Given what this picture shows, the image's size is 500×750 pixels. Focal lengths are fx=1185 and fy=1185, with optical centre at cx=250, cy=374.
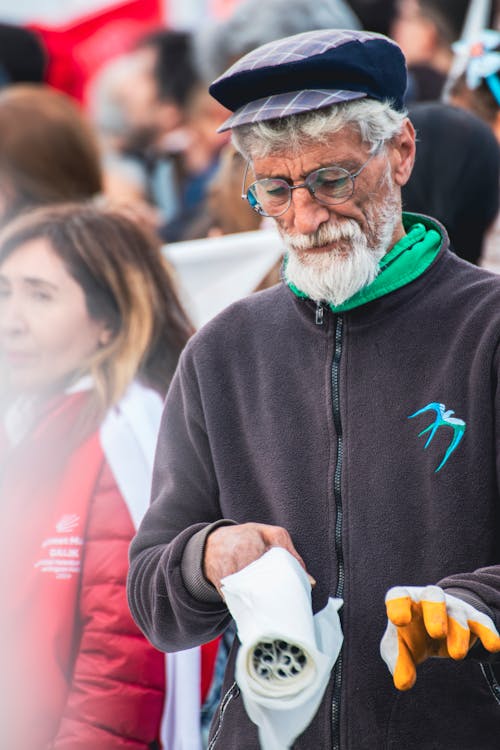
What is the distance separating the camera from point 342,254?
207cm

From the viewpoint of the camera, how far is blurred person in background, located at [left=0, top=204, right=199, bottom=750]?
272 cm

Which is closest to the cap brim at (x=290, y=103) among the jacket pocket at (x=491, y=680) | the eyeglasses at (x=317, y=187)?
the eyeglasses at (x=317, y=187)

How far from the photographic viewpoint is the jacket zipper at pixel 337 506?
1.97 metres

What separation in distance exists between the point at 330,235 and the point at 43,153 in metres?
2.19

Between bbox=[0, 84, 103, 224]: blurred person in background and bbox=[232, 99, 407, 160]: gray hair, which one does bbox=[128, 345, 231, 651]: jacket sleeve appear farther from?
bbox=[0, 84, 103, 224]: blurred person in background

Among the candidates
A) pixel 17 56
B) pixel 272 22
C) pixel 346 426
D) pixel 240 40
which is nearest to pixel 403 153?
pixel 346 426

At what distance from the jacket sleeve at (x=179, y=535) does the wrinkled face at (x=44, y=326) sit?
0.84 meters

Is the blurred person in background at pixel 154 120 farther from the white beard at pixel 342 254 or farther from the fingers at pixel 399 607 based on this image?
the fingers at pixel 399 607

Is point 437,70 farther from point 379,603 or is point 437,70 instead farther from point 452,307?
point 379,603

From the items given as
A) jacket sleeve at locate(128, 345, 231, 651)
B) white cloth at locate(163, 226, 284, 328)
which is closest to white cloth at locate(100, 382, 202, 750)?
white cloth at locate(163, 226, 284, 328)

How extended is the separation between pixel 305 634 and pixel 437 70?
294 centimetres

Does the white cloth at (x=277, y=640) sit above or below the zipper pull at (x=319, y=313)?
below

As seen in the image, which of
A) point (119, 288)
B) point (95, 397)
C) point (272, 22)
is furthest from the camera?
point (272, 22)

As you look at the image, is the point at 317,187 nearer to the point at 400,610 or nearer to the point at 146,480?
the point at 400,610
